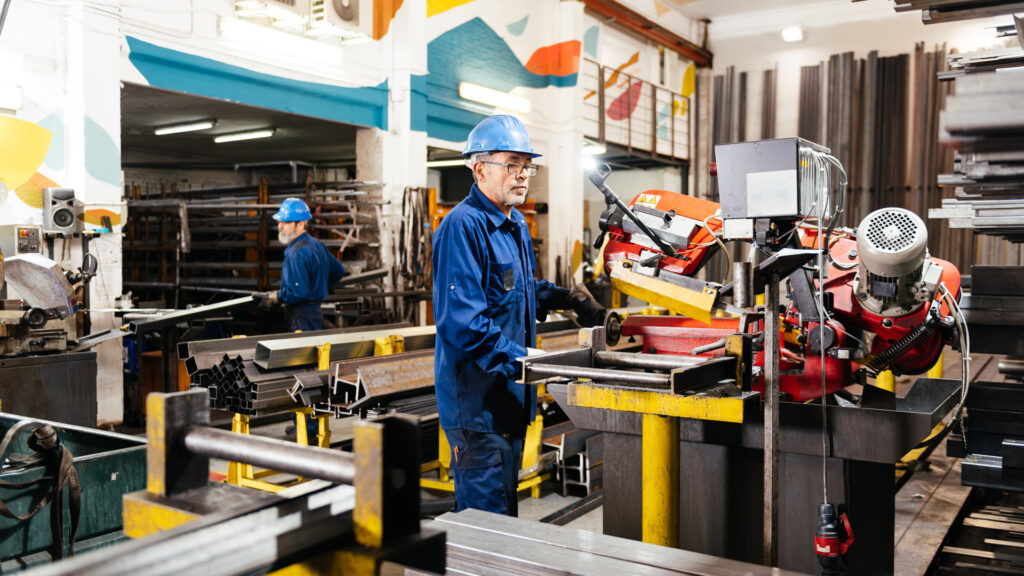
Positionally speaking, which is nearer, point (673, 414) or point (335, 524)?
point (335, 524)

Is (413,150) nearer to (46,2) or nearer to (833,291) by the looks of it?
(46,2)

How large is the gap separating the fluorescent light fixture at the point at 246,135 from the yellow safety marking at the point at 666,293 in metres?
7.28

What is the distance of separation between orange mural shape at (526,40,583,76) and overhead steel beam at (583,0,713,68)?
2.33ft

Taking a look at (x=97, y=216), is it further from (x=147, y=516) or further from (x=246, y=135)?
(x=147, y=516)

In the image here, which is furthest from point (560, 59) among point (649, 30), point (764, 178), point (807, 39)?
point (764, 178)

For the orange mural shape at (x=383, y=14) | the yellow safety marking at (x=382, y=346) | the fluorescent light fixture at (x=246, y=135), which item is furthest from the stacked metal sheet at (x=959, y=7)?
the fluorescent light fixture at (x=246, y=135)

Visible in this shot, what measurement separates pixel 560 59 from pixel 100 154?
237 inches

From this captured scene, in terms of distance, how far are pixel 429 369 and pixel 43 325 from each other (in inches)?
83.6

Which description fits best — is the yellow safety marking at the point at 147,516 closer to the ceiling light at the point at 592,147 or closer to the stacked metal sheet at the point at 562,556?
the stacked metal sheet at the point at 562,556

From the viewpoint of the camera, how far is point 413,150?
791 cm

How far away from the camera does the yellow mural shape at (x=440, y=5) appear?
26.8ft

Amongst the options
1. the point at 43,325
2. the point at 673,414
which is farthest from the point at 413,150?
the point at 673,414

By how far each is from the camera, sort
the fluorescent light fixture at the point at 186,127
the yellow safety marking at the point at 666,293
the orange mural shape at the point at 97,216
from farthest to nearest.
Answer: the fluorescent light fixture at the point at 186,127 < the orange mural shape at the point at 97,216 < the yellow safety marking at the point at 666,293

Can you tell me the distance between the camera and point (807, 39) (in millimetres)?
12320
